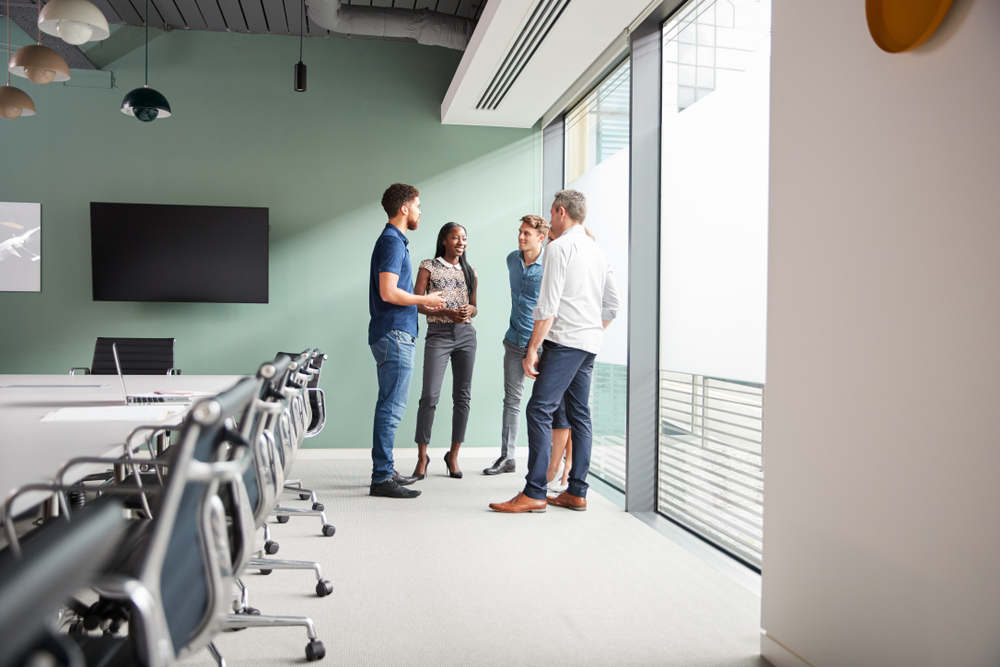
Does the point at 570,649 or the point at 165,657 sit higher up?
the point at 165,657

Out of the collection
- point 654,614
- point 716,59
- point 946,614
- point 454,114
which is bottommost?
point 654,614

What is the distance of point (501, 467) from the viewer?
509 cm

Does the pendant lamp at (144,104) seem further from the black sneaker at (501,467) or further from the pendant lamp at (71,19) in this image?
the black sneaker at (501,467)

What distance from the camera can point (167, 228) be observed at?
550 centimetres

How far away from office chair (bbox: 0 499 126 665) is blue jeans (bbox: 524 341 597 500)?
321 cm

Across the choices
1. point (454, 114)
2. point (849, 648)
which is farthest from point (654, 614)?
point (454, 114)

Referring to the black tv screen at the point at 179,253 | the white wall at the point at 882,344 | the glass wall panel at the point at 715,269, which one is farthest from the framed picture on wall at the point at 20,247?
the white wall at the point at 882,344

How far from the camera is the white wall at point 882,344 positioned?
149 centimetres

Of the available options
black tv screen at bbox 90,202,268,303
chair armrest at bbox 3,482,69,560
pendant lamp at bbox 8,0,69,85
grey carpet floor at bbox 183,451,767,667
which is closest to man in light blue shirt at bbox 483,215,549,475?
grey carpet floor at bbox 183,451,767,667

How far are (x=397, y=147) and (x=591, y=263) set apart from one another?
277 centimetres

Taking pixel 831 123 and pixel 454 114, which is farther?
pixel 454 114

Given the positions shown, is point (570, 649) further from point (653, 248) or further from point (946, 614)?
point (653, 248)

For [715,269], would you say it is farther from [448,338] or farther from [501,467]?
[501,467]

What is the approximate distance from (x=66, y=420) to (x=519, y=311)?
2.92 metres
